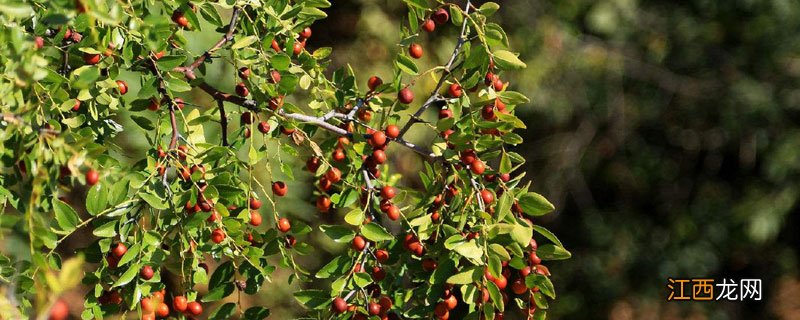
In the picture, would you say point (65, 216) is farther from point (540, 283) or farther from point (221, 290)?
point (540, 283)

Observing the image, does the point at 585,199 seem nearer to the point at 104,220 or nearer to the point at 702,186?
the point at 702,186

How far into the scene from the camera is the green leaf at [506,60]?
3.05 feet

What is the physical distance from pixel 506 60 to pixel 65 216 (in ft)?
1.46

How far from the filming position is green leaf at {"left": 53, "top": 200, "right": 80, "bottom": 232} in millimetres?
841

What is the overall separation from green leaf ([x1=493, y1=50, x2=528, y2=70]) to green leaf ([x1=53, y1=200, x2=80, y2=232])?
43 centimetres

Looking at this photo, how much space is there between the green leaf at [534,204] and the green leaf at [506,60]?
0.13 meters

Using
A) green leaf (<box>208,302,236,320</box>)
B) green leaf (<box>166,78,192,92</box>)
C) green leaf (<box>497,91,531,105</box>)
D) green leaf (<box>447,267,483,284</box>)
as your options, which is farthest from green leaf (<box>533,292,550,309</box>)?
green leaf (<box>166,78,192,92</box>)

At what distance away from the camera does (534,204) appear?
0.95m

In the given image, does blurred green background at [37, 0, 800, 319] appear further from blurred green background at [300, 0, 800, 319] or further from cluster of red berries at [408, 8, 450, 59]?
cluster of red berries at [408, 8, 450, 59]

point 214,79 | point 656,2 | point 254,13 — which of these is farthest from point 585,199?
point 254,13

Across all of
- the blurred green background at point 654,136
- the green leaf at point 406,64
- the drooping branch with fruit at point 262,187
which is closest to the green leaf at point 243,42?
the drooping branch with fruit at point 262,187

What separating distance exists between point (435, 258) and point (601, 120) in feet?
6.61

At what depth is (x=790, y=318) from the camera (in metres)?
2.73

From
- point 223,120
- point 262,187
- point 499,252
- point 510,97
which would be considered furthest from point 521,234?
point 223,120
